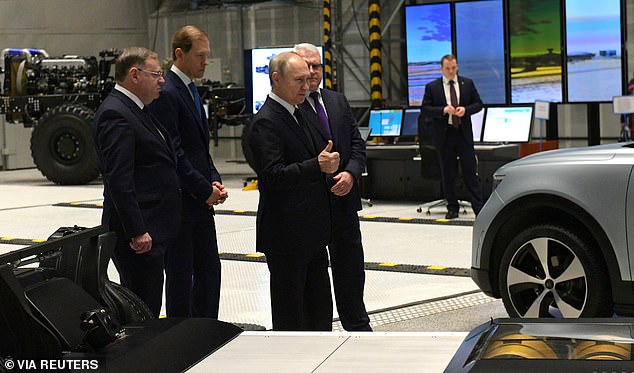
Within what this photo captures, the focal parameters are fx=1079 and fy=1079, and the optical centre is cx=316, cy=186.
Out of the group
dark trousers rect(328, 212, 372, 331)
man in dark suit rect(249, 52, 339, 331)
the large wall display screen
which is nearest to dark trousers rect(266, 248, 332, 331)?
man in dark suit rect(249, 52, 339, 331)

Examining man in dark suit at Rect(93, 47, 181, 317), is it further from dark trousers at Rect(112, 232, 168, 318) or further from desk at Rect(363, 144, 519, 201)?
desk at Rect(363, 144, 519, 201)

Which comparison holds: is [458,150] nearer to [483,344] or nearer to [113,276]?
[113,276]

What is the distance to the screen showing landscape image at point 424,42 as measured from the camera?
19.1 m

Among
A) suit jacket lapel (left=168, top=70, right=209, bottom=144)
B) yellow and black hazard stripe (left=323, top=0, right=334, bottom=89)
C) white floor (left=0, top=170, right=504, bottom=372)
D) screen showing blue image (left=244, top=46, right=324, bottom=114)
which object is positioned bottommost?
white floor (left=0, top=170, right=504, bottom=372)

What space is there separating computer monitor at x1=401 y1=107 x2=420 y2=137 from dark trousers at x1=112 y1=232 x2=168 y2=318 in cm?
909

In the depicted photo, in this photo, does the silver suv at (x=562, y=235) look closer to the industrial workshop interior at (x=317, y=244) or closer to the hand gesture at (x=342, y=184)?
the industrial workshop interior at (x=317, y=244)

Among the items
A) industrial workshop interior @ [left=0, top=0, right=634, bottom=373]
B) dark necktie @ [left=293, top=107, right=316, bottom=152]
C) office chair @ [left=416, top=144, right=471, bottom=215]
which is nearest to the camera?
industrial workshop interior @ [left=0, top=0, right=634, bottom=373]

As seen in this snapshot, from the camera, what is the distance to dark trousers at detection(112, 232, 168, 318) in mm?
4828

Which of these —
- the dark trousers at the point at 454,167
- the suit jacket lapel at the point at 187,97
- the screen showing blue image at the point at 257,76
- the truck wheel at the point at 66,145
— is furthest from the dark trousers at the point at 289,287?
the truck wheel at the point at 66,145

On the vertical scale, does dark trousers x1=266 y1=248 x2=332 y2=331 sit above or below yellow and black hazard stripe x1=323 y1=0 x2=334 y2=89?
below

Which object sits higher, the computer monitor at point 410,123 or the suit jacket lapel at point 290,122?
the suit jacket lapel at point 290,122

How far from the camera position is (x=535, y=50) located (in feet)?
60.0

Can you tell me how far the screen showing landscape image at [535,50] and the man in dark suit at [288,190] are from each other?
538 inches

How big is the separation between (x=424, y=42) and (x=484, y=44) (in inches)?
43.9
